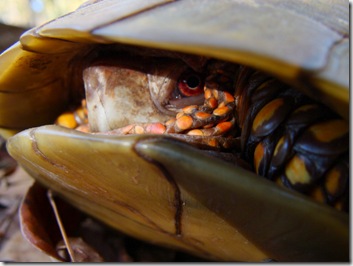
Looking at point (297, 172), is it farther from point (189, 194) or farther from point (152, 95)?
point (152, 95)

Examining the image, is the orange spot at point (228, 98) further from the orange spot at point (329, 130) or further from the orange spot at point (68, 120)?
the orange spot at point (68, 120)

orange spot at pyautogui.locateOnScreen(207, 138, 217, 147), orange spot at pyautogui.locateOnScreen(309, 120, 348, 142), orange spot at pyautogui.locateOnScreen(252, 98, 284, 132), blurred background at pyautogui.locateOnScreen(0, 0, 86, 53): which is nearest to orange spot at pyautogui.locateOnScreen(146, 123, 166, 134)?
orange spot at pyautogui.locateOnScreen(207, 138, 217, 147)

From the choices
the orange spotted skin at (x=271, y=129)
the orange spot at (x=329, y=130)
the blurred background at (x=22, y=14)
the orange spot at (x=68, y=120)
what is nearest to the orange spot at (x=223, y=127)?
Answer: the orange spotted skin at (x=271, y=129)

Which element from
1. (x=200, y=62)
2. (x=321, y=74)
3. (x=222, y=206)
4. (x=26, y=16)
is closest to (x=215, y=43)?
(x=321, y=74)

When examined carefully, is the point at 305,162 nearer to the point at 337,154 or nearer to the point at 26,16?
the point at 337,154

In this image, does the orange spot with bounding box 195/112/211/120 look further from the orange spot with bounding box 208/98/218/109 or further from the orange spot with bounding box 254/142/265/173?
the orange spot with bounding box 254/142/265/173

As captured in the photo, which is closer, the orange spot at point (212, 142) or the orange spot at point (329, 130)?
the orange spot at point (329, 130)
